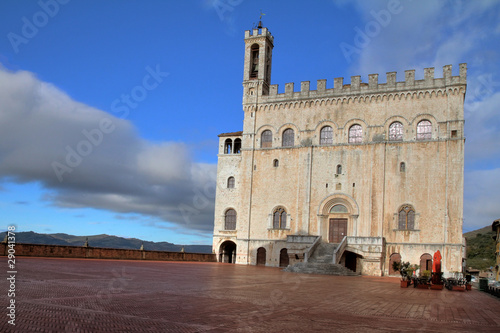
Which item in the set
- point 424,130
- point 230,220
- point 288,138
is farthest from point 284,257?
point 424,130

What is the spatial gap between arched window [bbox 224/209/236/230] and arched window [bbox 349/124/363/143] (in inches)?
489

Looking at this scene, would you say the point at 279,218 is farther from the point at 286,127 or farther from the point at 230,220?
the point at 286,127

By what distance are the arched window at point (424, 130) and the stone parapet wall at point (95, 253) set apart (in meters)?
20.5

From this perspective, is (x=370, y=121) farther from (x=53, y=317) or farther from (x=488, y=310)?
(x=53, y=317)

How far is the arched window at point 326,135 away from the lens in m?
38.9

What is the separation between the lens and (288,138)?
40625 millimetres

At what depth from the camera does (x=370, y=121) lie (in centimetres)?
3753

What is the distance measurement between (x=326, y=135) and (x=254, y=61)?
1072 centimetres

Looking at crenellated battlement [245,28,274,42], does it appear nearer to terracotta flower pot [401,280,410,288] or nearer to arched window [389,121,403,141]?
arched window [389,121,403,141]

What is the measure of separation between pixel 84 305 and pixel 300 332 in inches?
157

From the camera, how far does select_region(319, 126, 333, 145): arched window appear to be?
38906 mm

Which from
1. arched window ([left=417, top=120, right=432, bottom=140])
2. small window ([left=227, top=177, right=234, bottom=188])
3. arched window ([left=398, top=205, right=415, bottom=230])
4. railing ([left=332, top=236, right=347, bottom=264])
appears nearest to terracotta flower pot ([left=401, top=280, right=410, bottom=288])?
railing ([left=332, top=236, right=347, bottom=264])

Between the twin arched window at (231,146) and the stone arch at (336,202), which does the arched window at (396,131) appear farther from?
the twin arched window at (231,146)

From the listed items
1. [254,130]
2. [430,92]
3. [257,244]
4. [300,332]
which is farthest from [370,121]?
[300,332]
